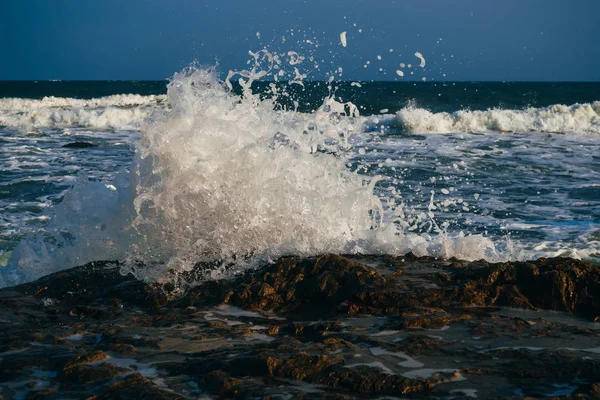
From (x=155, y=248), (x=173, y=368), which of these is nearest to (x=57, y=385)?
(x=173, y=368)

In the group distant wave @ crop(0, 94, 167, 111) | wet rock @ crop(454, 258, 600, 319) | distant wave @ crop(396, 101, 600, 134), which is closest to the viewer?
wet rock @ crop(454, 258, 600, 319)

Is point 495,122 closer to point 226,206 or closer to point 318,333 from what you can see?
point 226,206

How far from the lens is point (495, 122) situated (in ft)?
77.7

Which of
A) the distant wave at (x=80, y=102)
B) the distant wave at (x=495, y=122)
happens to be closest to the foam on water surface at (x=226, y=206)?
the distant wave at (x=495, y=122)

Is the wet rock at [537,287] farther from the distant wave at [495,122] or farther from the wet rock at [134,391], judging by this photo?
the distant wave at [495,122]

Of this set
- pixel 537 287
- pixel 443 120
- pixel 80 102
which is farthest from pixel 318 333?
pixel 80 102

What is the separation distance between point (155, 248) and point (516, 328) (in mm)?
2634

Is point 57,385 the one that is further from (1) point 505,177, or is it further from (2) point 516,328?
(1) point 505,177

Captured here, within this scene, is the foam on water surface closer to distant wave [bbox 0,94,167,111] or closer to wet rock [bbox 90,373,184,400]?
wet rock [bbox 90,373,184,400]

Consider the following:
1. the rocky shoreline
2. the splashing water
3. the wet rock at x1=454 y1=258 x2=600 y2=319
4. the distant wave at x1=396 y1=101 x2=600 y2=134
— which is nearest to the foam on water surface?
the splashing water

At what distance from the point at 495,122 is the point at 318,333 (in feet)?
Result: 70.9

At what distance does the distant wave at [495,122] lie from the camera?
23.1m

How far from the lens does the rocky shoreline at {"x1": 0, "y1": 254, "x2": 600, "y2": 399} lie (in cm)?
280

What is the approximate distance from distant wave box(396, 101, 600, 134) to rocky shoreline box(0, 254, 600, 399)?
746 inches
